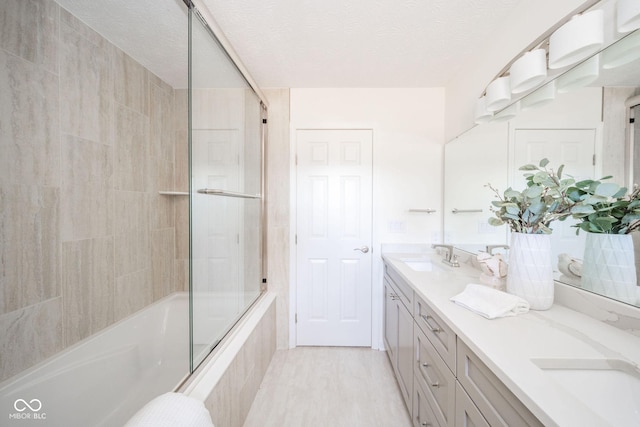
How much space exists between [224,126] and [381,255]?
1728 millimetres

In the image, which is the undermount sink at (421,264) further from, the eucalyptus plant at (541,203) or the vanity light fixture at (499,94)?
the vanity light fixture at (499,94)

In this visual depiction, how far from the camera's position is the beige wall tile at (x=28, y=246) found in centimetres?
114

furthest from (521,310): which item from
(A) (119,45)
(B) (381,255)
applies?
(A) (119,45)

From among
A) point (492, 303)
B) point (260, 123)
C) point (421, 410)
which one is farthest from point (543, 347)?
point (260, 123)

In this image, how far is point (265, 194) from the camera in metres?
2.39

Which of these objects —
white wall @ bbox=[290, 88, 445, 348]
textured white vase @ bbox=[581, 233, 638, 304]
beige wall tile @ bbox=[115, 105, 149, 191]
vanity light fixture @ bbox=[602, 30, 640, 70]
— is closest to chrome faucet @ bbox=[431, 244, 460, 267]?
white wall @ bbox=[290, 88, 445, 348]

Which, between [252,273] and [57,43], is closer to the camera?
[57,43]

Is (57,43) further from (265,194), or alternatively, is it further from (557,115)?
(557,115)

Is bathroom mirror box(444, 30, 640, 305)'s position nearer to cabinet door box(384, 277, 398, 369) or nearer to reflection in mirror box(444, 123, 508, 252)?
reflection in mirror box(444, 123, 508, 252)

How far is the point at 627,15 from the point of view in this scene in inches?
32.6

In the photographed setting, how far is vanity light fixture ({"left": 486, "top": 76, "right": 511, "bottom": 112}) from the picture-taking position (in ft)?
4.68

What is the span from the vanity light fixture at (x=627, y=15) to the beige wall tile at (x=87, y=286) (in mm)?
2682

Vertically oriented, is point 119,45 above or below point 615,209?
above

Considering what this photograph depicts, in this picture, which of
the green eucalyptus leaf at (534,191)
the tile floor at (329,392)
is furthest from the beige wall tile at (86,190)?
the green eucalyptus leaf at (534,191)
